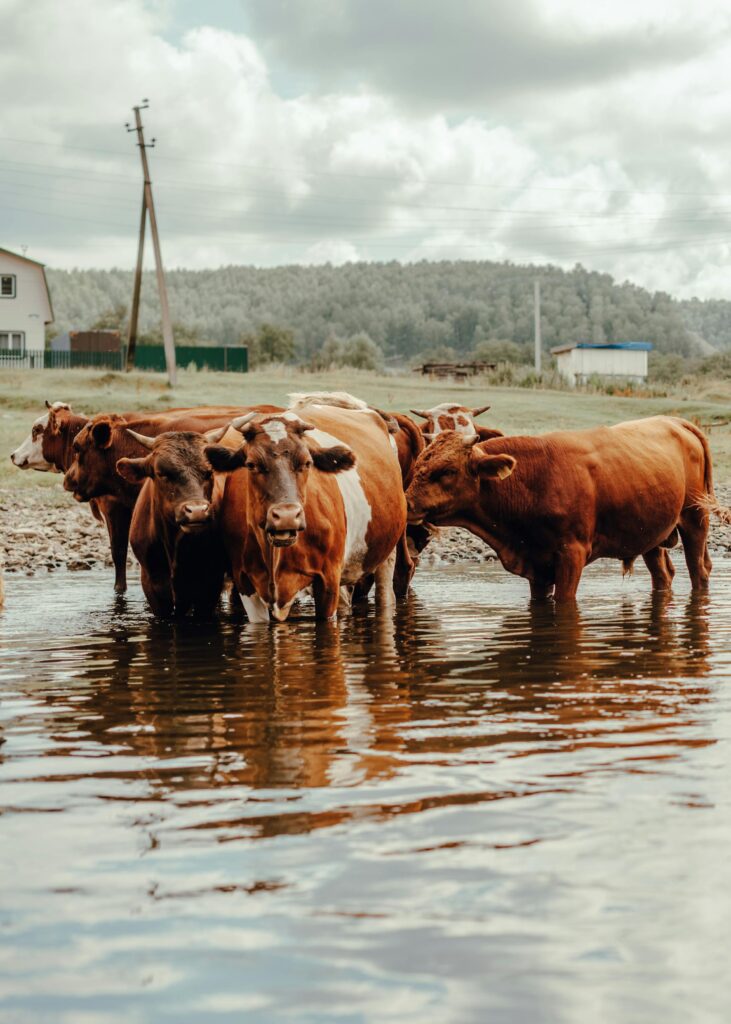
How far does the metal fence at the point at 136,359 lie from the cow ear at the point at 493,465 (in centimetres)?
5066

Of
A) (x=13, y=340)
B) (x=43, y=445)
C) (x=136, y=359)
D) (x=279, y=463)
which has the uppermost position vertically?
(x=13, y=340)

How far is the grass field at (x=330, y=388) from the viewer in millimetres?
34938

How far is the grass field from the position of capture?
34938 millimetres

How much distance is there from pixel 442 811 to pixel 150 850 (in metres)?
0.95

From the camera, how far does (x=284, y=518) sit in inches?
323

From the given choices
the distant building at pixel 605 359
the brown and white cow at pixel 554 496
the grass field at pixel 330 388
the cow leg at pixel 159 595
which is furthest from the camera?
the distant building at pixel 605 359


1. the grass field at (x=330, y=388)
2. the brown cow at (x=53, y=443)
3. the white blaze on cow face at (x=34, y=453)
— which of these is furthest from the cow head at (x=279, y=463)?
the grass field at (x=330, y=388)

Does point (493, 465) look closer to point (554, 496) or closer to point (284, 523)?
point (554, 496)

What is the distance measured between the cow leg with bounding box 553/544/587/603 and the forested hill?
5542 inches

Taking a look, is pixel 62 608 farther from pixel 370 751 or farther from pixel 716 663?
pixel 370 751

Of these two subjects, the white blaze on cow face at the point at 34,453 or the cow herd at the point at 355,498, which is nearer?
the cow herd at the point at 355,498

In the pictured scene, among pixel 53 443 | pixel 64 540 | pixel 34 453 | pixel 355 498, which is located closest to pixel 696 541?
pixel 355 498

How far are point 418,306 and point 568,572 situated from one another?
16974 cm

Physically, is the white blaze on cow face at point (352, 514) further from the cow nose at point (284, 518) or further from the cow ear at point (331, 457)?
the cow nose at point (284, 518)
